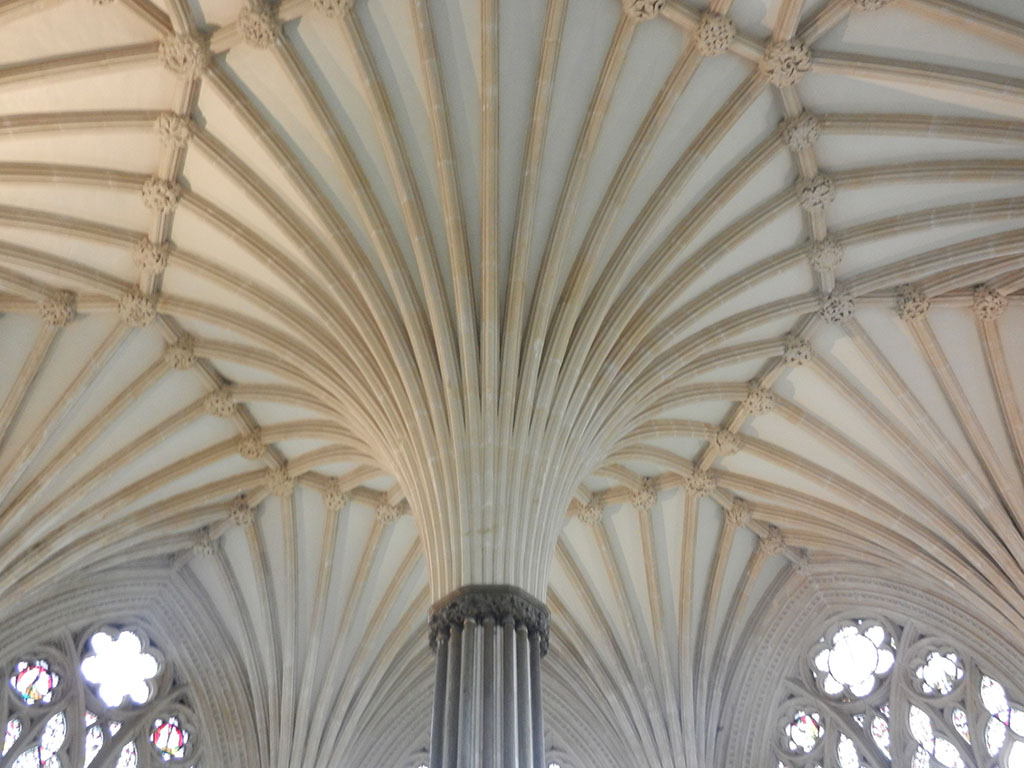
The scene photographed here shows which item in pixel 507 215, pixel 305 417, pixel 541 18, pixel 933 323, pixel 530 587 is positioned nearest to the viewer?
pixel 530 587

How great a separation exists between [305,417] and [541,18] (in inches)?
296

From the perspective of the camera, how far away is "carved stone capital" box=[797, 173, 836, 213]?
52.1 ft

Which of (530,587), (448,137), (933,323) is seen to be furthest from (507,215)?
(933,323)

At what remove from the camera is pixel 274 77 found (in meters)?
14.9

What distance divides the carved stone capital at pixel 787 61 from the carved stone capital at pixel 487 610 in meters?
6.84

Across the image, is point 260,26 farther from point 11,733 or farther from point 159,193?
point 11,733

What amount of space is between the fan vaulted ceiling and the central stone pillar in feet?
1.58

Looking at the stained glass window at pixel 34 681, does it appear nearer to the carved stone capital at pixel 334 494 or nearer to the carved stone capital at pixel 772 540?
the carved stone capital at pixel 334 494

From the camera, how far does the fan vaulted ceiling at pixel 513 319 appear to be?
14391 millimetres

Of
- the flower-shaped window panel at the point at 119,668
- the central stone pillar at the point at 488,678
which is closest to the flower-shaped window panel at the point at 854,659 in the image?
the central stone pillar at the point at 488,678

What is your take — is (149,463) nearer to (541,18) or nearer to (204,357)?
(204,357)

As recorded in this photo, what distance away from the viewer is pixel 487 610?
1252cm

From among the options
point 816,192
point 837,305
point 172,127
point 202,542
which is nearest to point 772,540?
point 837,305

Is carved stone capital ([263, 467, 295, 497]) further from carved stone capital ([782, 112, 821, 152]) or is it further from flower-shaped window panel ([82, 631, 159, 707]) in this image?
carved stone capital ([782, 112, 821, 152])
